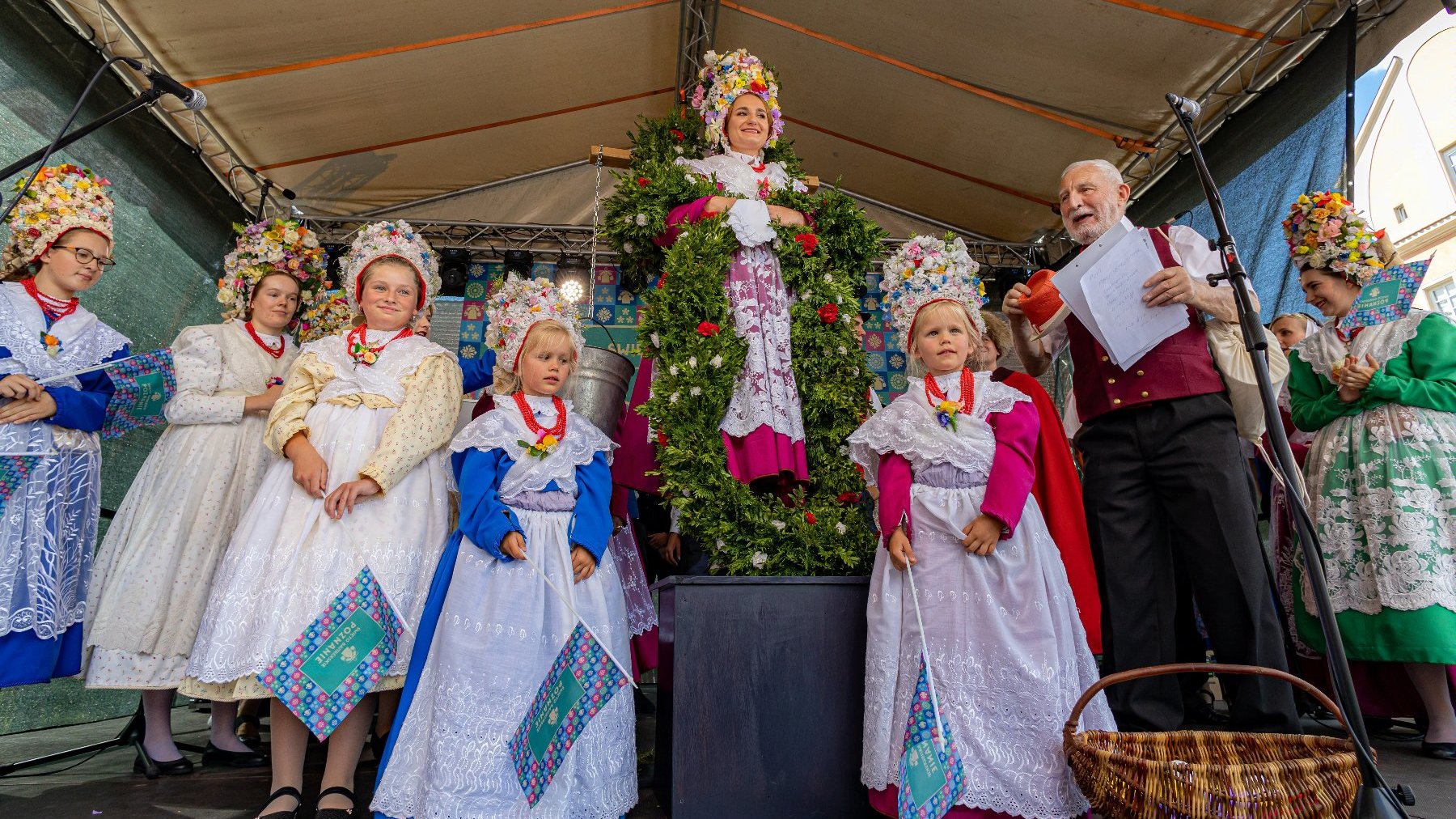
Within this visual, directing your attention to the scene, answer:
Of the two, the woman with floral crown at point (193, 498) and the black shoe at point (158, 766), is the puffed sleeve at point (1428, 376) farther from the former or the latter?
the black shoe at point (158, 766)

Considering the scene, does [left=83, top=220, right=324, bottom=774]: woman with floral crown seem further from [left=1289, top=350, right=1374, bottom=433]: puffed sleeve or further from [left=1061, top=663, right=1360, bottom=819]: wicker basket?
[left=1289, top=350, right=1374, bottom=433]: puffed sleeve

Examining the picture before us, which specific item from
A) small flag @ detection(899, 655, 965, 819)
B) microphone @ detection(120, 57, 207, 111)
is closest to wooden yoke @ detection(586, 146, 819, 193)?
microphone @ detection(120, 57, 207, 111)

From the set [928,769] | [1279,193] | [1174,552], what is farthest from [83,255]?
[1279,193]

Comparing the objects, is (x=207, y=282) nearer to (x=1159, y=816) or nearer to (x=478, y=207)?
(x=478, y=207)

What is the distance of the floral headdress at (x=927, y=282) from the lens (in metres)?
2.92

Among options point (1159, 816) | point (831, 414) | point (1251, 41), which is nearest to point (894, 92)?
point (1251, 41)

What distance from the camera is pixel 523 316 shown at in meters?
3.41

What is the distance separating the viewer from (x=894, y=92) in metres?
6.50

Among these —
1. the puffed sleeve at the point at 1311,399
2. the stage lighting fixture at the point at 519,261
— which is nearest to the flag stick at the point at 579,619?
the puffed sleeve at the point at 1311,399

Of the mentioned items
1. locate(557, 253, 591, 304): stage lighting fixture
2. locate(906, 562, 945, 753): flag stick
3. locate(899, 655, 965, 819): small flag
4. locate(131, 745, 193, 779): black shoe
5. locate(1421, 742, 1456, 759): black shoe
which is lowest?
locate(1421, 742, 1456, 759): black shoe

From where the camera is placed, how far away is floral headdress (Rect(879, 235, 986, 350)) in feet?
9.59

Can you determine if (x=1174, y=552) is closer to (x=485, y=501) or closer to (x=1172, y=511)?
(x=1172, y=511)

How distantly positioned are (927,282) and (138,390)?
3.18 meters

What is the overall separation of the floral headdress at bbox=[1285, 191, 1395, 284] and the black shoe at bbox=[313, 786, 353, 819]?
451 centimetres
